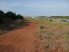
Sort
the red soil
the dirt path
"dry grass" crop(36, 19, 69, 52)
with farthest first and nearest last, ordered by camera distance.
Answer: "dry grass" crop(36, 19, 69, 52), the dirt path, the red soil

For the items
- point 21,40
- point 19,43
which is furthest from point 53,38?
point 19,43

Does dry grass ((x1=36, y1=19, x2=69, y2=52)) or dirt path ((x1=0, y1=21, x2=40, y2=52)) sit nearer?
dirt path ((x1=0, y1=21, x2=40, y2=52))

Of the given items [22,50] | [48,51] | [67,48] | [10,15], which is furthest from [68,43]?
[10,15]

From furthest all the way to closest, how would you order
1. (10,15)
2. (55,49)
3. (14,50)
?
(10,15) < (55,49) < (14,50)

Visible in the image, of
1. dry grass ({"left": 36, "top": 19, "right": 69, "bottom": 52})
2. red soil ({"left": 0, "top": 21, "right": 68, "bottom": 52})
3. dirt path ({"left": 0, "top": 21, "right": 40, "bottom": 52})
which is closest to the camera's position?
red soil ({"left": 0, "top": 21, "right": 68, "bottom": 52})

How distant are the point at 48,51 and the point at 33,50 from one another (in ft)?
2.97

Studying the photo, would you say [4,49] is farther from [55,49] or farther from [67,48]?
[67,48]

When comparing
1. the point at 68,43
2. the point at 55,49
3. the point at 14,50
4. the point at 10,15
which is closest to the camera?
the point at 14,50

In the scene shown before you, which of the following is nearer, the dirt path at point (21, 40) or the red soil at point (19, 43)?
the red soil at point (19, 43)

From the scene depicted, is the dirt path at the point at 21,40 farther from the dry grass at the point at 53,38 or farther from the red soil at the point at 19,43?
the dry grass at the point at 53,38

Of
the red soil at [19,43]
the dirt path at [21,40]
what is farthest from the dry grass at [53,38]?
the dirt path at [21,40]

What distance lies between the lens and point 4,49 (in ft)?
18.7

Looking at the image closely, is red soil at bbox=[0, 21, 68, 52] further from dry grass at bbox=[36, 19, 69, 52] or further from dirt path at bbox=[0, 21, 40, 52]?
dry grass at bbox=[36, 19, 69, 52]

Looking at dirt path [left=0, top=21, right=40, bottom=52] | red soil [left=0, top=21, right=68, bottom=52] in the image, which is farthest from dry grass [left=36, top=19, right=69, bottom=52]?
dirt path [left=0, top=21, right=40, bottom=52]
